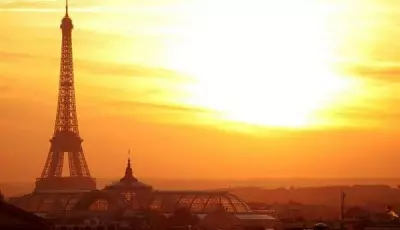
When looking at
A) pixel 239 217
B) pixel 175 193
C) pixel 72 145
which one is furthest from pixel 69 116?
pixel 239 217

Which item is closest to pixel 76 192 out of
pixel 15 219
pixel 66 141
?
pixel 66 141

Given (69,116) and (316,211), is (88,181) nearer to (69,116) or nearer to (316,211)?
(69,116)

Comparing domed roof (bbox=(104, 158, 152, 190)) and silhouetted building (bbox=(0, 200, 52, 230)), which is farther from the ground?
domed roof (bbox=(104, 158, 152, 190))

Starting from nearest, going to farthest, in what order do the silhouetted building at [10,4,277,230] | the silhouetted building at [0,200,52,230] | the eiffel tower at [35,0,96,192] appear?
1. the silhouetted building at [0,200,52,230]
2. the silhouetted building at [10,4,277,230]
3. the eiffel tower at [35,0,96,192]

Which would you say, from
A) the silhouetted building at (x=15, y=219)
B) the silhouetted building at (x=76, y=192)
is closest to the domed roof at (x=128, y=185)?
the silhouetted building at (x=76, y=192)

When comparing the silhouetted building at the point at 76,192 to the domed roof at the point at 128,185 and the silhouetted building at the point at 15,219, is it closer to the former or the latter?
Result: the domed roof at the point at 128,185

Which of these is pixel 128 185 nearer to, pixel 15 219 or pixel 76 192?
pixel 76 192

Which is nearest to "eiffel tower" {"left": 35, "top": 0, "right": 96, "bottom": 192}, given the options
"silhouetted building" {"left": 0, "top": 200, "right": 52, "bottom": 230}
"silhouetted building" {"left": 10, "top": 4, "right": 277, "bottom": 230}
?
"silhouetted building" {"left": 10, "top": 4, "right": 277, "bottom": 230}

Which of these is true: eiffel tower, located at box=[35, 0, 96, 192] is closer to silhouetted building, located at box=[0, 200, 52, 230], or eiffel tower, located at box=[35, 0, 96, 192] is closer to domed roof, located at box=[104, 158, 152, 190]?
domed roof, located at box=[104, 158, 152, 190]
